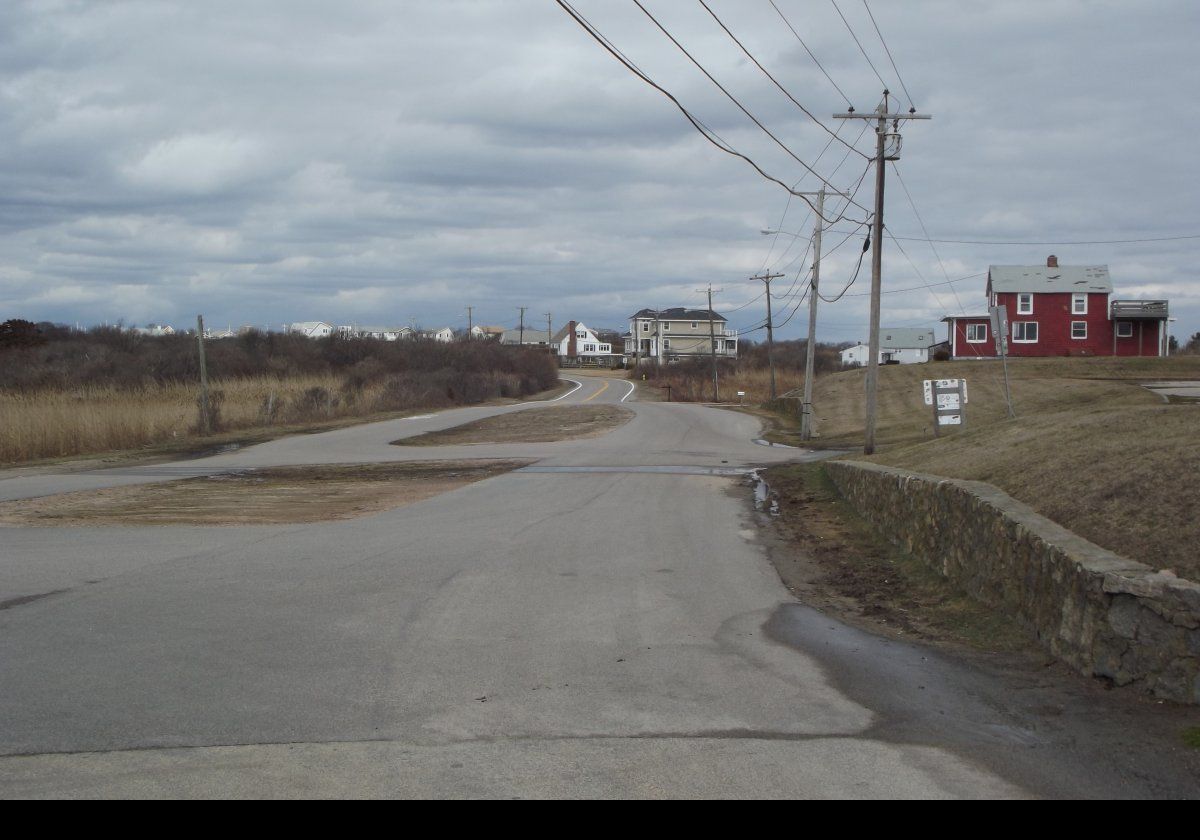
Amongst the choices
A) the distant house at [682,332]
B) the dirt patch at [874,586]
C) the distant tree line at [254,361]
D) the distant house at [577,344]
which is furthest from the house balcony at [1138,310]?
the distant house at [577,344]

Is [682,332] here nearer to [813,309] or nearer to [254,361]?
[254,361]

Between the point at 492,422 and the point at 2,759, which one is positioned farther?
the point at 492,422

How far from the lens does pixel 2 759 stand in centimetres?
536

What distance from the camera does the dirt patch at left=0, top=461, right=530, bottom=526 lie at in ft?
54.4

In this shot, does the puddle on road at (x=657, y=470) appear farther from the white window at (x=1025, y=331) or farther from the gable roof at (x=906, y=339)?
the gable roof at (x=906, y=339)

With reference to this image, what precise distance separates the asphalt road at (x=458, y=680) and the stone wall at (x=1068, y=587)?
889 mm

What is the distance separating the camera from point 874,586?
10875 millimetres

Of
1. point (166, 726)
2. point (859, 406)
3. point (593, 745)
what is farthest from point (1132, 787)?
point (859, 406)

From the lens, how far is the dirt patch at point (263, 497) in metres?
16.6

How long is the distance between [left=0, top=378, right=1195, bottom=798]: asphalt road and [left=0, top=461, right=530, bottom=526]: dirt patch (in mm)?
3173

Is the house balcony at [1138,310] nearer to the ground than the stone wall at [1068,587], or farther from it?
farther from it

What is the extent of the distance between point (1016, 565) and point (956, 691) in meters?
1.97

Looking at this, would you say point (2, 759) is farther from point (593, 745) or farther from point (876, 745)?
point (876, 745)

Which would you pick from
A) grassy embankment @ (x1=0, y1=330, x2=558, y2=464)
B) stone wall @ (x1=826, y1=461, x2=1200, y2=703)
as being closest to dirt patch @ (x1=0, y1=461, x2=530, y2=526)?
grassy embankment @ (x1=0, y1=330, x2=558, y2=464)
